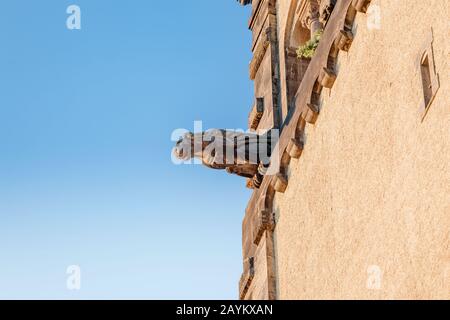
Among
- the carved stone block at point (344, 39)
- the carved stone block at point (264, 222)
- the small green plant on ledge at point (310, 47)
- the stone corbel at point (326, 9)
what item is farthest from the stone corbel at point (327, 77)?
the carved stone block at point (264, 222)

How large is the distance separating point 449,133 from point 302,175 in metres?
4.68

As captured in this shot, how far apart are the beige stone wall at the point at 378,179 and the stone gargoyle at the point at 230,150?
141 cm

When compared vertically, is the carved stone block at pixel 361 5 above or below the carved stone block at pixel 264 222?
above

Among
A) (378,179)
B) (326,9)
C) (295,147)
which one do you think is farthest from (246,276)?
(378,179)

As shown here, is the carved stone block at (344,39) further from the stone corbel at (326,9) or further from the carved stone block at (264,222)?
the carved stone block at (264,222)

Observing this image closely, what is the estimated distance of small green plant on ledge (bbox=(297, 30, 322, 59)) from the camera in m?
19.9

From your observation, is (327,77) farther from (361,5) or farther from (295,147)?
(295,147)

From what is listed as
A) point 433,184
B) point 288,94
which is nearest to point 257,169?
point 288,94

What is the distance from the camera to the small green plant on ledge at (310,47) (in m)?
19.9

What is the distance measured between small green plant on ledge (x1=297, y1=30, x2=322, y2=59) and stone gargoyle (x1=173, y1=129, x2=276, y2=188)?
1.28m

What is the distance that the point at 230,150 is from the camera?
2075 centimetres

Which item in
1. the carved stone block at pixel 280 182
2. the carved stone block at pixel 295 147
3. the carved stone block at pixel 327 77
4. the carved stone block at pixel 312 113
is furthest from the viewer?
the carved stone block at pixel 280 182

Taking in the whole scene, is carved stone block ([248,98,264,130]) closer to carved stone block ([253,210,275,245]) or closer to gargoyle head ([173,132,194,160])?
gargoyle head ([173,132,194,160])
